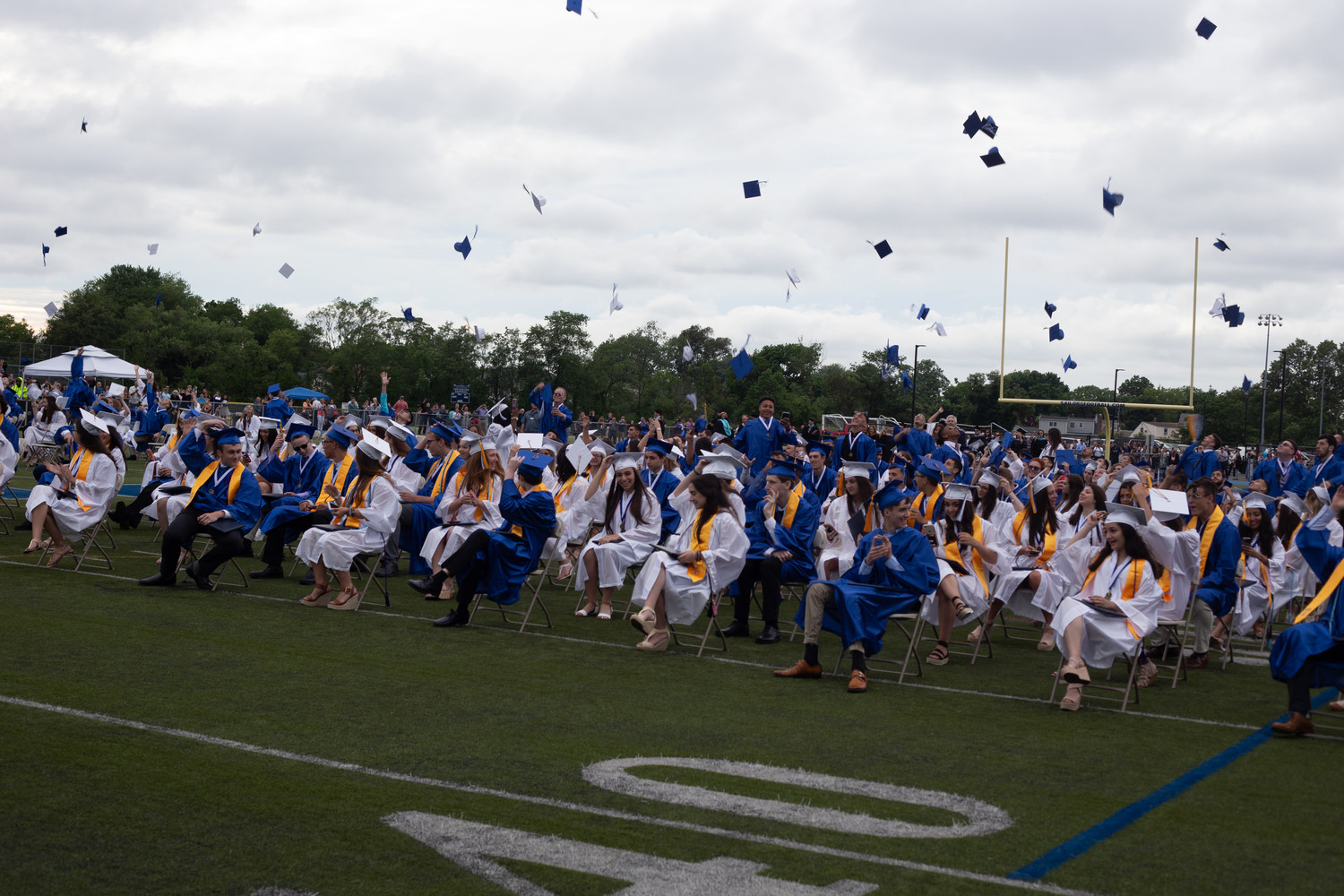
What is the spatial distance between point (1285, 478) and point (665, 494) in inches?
470

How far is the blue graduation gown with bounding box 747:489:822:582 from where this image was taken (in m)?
10.4

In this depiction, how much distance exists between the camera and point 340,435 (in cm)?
1111

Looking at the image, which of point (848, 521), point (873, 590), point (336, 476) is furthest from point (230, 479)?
point (873, 590)

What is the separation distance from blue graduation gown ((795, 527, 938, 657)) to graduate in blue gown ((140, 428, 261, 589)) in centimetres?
569

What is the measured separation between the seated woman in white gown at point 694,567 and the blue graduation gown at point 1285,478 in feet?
39.1

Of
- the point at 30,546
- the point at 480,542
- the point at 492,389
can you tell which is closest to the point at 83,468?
the point at 30,546

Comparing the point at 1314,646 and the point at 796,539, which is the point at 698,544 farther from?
the point at 1314,646

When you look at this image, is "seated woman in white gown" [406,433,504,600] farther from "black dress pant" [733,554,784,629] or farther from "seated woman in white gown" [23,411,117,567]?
"seated woman in white gown" [23,411,117,567]

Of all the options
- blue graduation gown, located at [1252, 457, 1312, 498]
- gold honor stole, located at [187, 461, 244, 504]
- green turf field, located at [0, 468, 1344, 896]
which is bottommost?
green turf field, located at [0, 468, 1344, 896]

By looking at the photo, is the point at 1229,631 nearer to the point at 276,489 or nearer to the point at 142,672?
the point at 142,672

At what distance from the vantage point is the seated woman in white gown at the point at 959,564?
9570 millimetres

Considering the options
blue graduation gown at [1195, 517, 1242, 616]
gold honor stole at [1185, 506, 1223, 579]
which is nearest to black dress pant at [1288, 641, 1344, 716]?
blue graduation gown at [1195, 517, 1242, 616]

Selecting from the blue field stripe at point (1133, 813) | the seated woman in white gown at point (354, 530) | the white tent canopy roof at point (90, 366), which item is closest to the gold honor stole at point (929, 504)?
the blue field stripe at point (1133, 813)

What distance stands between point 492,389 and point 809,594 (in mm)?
49257
